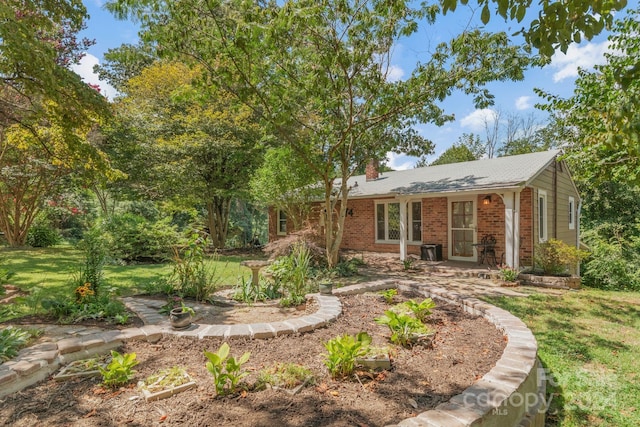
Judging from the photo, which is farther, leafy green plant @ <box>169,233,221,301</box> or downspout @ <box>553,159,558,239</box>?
downspout @ <box>553,159,558,239</box>

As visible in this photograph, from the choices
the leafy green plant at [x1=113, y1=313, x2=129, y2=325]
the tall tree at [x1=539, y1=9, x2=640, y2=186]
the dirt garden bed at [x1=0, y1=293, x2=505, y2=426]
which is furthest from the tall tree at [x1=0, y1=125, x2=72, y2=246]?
the tall tree at [x1=539, y1=9, x2=640, y2=186]

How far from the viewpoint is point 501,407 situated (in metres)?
2.06

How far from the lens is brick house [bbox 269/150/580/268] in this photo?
934 centimetres

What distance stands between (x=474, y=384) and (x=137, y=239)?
10587mm

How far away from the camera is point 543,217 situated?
10344 millimetres

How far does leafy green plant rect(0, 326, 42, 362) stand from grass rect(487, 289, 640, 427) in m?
4.65

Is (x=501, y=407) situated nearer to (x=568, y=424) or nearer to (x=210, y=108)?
(x=568, y=424)

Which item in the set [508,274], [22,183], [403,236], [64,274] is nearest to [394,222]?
[403,236]

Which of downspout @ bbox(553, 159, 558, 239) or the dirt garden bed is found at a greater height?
downspout @ bbox(553, 159, 558, 239)

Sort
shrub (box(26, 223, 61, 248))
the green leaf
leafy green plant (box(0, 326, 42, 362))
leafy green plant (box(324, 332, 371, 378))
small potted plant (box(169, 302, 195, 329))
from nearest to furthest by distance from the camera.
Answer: the green leaf < leafy green plant (box(324, 332, 371, 378)) < leafy green plant (box(0, 326, 42, 362)) < small potted plant (box(169, 302, 195, 329)) < shrub (box(26, 223, 61, 248))

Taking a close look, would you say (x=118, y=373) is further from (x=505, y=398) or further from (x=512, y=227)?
(x=512, y=227)

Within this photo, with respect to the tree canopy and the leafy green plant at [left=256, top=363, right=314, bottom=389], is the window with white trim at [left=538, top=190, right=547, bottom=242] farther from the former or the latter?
the leafy green plant at [left=256, top=363, right=314, bottom=389]

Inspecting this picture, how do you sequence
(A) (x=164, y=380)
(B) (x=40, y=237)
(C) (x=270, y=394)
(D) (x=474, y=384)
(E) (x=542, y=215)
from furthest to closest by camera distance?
(B) (x=40, y=237) → (E) (x=542, y=215) → (A) (x=164, y=380) → (C) (x=270, y=394) → (D) (x=474, y=384)

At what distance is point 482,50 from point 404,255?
591cm
